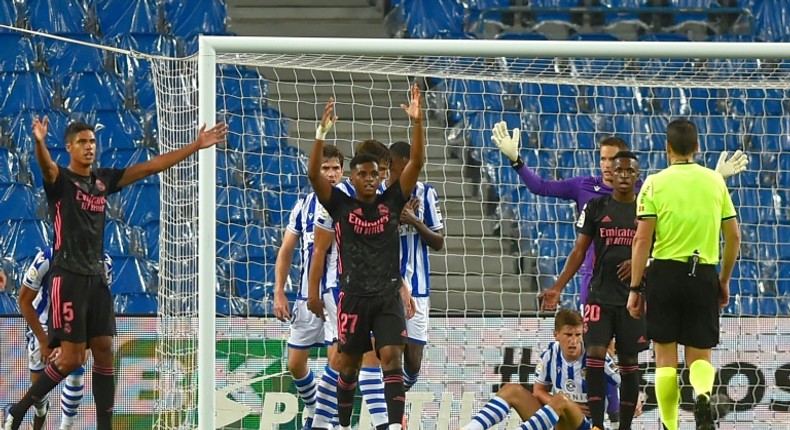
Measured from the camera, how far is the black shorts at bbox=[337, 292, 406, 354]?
687 cm

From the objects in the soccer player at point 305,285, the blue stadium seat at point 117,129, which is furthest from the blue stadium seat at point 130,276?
the soccer player at point 305,285

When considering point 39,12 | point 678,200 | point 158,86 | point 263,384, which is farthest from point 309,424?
point 39,12

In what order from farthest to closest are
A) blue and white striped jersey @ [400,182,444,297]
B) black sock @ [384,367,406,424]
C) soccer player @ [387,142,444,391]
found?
blue and white striped jersey @ [400,182,444,297]
soccer player @ [387,142,444,391]
black sock @ [384,367,406,424]

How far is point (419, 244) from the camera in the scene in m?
7.98

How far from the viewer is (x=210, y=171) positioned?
7.47m

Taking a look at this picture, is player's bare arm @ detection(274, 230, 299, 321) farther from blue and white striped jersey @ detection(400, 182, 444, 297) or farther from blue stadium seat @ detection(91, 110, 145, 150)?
blue stadium seat @ detection(91, 110, 145, 150)

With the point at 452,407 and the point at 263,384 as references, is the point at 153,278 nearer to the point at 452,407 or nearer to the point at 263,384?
the point at 263,384

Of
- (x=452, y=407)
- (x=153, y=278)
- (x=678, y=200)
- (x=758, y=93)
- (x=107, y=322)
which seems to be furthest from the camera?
(x=758, y=93)

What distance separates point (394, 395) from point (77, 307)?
69.7 inches

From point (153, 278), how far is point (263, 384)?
5.56ft

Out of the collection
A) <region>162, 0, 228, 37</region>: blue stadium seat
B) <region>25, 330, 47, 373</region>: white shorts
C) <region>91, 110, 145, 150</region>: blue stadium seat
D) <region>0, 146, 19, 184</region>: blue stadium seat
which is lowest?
<region>25, 330, 47, 373</region>: white shorts

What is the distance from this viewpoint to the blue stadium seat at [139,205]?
429 inches

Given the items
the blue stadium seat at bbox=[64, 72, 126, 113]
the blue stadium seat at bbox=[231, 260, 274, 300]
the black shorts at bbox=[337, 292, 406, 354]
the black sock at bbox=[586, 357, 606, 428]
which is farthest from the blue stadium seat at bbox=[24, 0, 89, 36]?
the black sock at bbox=[586, 357, 606, 428]

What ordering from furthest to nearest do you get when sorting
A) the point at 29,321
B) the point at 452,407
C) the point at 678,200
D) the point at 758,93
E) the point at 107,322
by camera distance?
the point at 758,93
the point at 452,407
the point at 29,321
the point at 107,322
the point at 678,200
